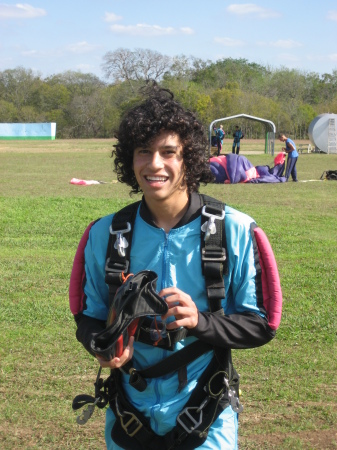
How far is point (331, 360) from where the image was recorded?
5621 millimetres

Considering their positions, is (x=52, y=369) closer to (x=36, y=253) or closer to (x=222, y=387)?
(x=222, y=387)

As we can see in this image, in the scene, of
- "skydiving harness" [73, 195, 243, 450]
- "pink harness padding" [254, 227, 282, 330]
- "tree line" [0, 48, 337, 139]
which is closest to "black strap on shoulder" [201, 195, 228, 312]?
"skydiving harness" [73, 195, 243, 450]

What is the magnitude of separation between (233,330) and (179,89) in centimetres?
7249

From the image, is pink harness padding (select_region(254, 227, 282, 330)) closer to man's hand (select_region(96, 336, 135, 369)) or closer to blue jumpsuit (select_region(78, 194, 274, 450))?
blue jumpsuit (select_region(78, 194, 274, 450))

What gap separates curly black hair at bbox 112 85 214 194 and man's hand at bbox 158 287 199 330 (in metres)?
0.58

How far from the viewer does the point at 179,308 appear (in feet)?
7.09

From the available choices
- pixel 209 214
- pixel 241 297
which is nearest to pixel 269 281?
pixel 241 297

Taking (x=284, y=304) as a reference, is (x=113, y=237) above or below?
above

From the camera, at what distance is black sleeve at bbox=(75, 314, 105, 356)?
239 cm

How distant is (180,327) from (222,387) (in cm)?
35

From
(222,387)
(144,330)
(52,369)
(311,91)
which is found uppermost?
(311,91)

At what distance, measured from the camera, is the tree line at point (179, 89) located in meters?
75.8

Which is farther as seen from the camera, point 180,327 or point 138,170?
point 138,170

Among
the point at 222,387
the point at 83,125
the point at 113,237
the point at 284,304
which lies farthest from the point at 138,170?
the point at 83,125
